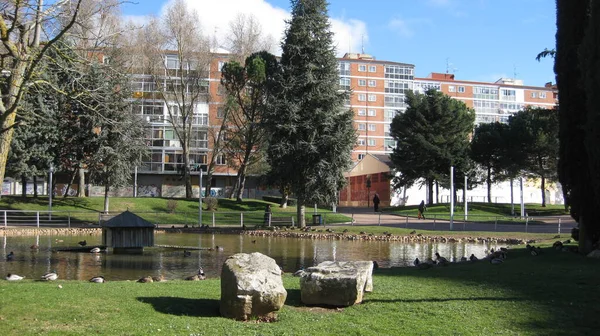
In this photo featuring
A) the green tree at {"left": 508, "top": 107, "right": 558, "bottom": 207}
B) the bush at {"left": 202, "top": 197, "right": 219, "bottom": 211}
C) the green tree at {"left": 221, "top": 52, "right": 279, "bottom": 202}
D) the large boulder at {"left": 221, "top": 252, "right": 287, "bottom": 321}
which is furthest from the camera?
the green tree at {"left": 508, "top": 107, "right": 558, "bottom": 207}

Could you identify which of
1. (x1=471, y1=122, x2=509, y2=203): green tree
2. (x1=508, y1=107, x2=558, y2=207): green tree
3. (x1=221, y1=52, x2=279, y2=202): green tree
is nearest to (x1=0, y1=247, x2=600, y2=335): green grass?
(x1=221, y1=52, x2=279, y2=202): green tree

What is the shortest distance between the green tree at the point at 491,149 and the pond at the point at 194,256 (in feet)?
121

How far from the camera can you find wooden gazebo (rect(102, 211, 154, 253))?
68.0 feet

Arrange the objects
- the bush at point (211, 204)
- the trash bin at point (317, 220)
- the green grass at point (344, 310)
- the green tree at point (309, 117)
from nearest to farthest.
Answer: the green grass at point (344, 310), the green tree at point (309, 117), the trash bin at point (317, 220), the bush at point (211, 204)

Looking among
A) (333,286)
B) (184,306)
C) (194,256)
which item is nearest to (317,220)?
(194,256)

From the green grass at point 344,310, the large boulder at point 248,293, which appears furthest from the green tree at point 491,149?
the large boulder at point 248,293

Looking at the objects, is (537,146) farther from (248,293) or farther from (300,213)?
(248,293)

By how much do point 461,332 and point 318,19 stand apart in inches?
1206

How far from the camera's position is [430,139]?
56906 mm

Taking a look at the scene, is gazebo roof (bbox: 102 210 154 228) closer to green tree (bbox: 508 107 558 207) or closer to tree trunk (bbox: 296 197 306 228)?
tree trunk (bbox: 296 197 306 228)

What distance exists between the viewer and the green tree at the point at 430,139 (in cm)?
5659

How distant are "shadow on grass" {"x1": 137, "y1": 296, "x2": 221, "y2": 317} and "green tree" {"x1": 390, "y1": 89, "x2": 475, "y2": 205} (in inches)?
1933

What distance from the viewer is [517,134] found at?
59.4 m

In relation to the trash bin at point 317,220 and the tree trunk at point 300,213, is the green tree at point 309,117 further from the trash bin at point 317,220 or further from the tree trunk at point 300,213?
the trash bin at point 317,220
